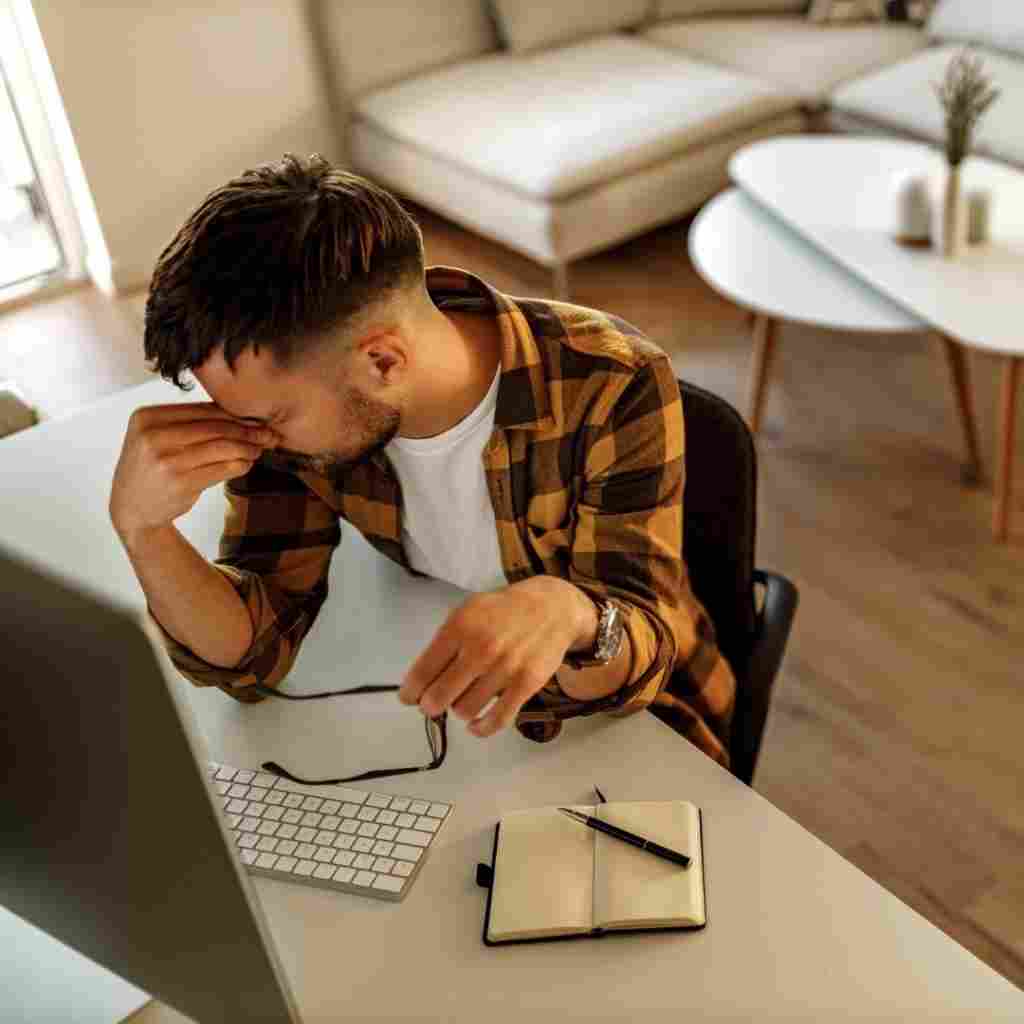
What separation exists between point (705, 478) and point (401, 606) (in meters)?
0.33

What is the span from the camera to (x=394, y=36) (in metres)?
3.38

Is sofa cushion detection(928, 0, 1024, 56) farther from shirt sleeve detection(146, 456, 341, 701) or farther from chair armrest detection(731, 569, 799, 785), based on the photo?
shirt sleeve detection(146, 456, 341, 701)

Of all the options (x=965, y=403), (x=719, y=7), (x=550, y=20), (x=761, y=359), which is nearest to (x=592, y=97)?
(x=550, y=20)

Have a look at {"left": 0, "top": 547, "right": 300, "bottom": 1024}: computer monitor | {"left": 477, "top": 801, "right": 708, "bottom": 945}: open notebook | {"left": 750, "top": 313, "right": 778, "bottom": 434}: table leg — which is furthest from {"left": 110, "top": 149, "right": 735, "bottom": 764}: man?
{"left": 750, "top": 313, "right": 778, "bottom": 434}: table leg

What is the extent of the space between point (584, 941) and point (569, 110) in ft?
8.35

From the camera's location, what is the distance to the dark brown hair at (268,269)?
3.18 feet

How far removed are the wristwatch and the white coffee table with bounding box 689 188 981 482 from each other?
1384 millimetres

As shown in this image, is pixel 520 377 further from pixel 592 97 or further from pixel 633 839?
pixel 592 97

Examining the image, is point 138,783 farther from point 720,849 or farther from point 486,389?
point 486,389

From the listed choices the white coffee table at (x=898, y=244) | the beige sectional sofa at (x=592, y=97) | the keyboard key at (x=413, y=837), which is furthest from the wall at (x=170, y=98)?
the keyboard key at (x=413, y=837)

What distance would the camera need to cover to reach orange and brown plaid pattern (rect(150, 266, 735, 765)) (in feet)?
3.54

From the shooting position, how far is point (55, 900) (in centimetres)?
80

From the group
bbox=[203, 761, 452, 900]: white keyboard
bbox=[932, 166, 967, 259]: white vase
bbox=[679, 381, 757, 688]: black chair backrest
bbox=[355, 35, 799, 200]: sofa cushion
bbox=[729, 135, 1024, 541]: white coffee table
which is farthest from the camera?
bbox=[355, 35, 799, 200]: sofa cushion

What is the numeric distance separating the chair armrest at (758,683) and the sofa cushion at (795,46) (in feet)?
7.59
